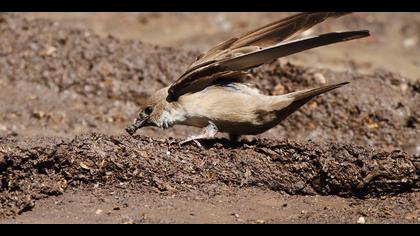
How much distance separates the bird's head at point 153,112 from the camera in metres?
7.22

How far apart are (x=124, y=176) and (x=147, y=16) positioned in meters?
9.17

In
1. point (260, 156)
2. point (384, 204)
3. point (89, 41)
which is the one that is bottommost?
point (384, 204)

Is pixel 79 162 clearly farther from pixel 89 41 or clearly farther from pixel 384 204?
pixel 89 41

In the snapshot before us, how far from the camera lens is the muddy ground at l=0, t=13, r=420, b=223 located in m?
5.77

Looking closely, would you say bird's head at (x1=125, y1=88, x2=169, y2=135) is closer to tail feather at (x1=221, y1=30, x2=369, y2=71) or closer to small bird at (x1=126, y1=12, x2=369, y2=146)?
small bird at (x1=126, y1=12, x2=369, y2=146)

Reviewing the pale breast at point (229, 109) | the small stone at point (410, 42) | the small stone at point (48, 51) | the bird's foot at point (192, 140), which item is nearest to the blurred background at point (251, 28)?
the small stone at point (410, 42)

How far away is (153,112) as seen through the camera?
7.28 m

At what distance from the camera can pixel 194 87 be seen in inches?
276

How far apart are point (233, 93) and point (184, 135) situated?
2009mm

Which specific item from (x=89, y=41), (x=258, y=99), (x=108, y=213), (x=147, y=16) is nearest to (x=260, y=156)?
(x=258, y=99)

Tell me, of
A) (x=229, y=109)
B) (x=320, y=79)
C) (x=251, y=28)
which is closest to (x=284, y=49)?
(x=229, y=109)

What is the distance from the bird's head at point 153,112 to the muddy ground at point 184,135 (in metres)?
0.43

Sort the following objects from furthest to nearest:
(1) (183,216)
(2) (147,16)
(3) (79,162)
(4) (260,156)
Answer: (2) (147,16)
(4) (260,156)
(3) (79,162)
(1) (183,216)

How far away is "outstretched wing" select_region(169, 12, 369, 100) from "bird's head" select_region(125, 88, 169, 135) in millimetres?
133
